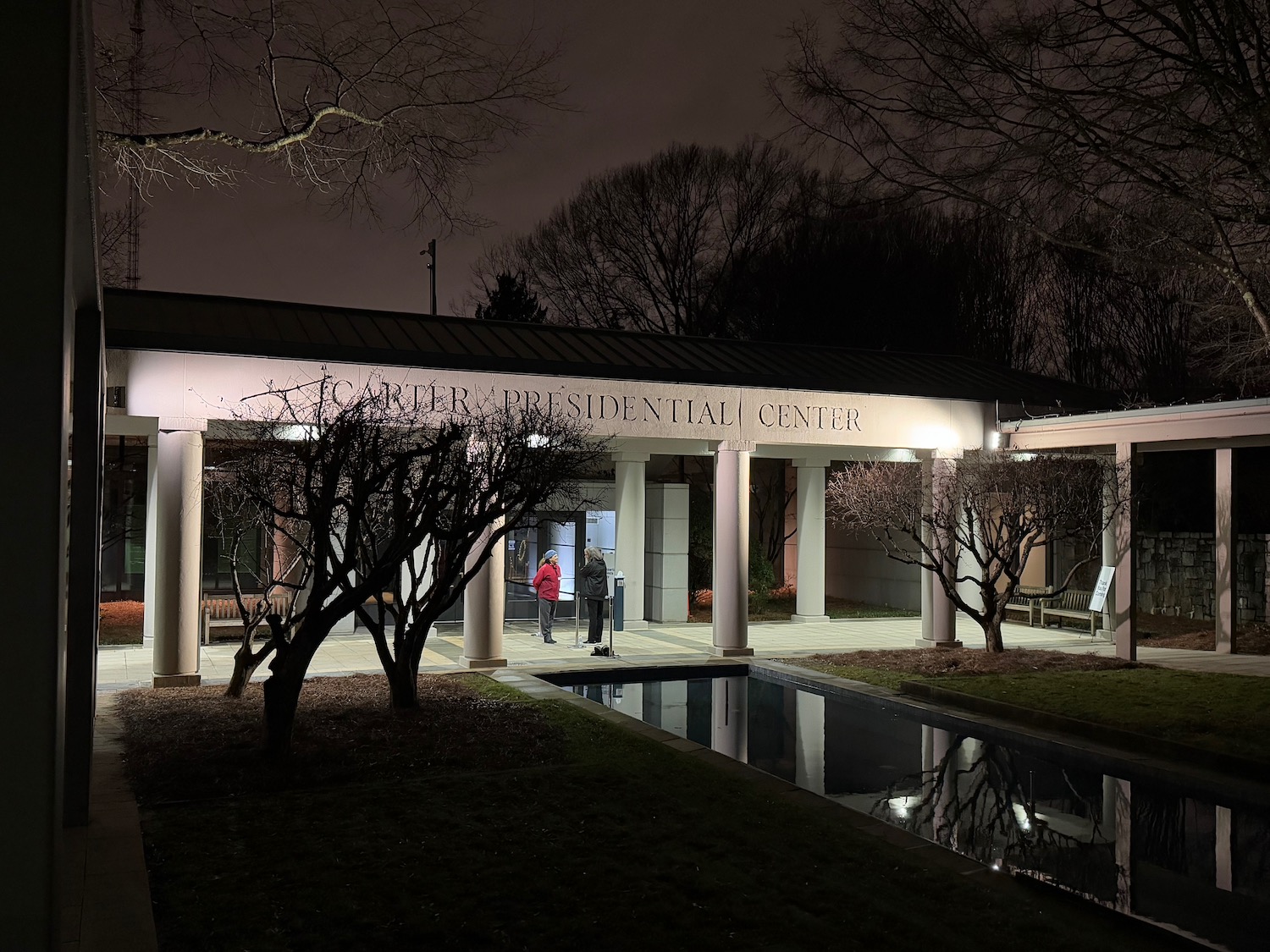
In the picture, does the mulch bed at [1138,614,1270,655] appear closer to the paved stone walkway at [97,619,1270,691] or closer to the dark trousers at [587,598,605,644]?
the paved stone walkway at [97,619,1270,691]

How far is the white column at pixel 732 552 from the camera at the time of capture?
1659 centimetres

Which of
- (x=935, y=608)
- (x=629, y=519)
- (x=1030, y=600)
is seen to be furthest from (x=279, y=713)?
(x=1030, y=600)

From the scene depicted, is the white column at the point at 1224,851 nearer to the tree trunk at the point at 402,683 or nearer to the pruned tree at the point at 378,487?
the pruned tree at the point at 378,487

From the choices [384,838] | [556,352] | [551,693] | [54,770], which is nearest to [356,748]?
[384,838]

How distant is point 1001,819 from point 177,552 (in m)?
9.84

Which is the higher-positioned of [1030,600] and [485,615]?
[485,615]

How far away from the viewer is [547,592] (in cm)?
1845

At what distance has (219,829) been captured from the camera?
716cm

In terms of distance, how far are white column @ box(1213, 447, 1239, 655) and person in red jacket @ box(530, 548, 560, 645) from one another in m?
10.4

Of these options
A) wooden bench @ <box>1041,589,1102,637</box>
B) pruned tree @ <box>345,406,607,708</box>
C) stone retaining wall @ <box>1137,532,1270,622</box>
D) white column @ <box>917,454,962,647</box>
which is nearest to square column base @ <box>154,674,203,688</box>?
pruned tree @ <box>345,406,607,708</box>

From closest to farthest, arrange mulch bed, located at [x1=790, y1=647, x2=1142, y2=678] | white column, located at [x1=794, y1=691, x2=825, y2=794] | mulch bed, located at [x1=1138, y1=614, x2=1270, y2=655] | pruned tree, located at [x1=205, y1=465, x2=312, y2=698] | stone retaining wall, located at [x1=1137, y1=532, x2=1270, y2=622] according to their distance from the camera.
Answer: white column, located at [x1=794, y1=691, x2=825, y2=794] → pruned tree, located at [x1=205, y1=465, x2=312, y2=698] → mulch bed, located at [x1=790, y1=647, x2=1142, y2=678] → mulch bed, located at [x1=1138, y1=614, x2=1270, y2=655] → stone retaining wall, located at [x1=1137, y1=532, x2=1270, y2=622]

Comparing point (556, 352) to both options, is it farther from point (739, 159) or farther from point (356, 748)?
point (739, 159)

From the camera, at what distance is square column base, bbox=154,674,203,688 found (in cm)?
1325

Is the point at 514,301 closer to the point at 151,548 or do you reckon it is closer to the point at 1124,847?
the point at 151,548
